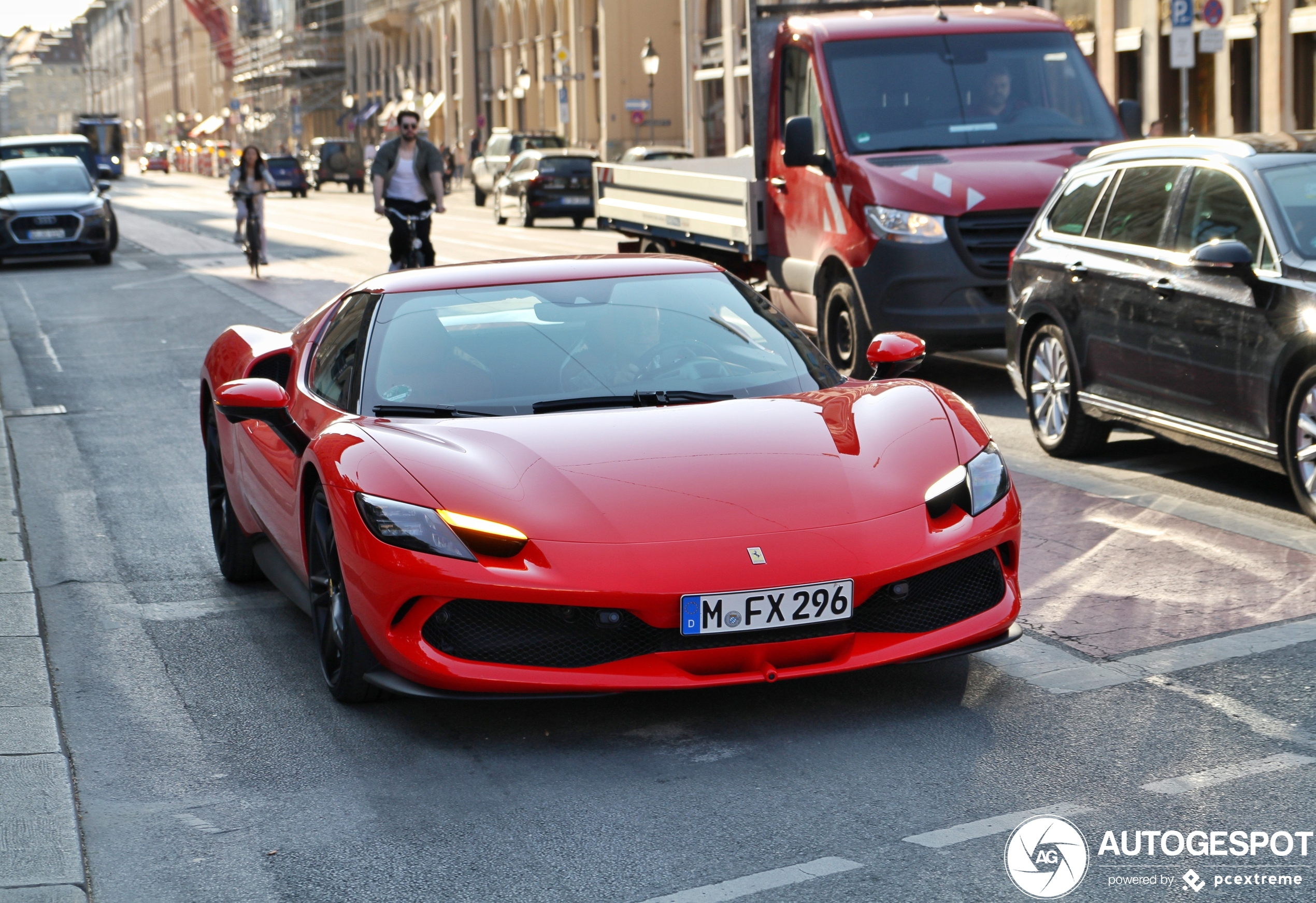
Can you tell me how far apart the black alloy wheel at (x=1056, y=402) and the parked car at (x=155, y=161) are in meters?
120

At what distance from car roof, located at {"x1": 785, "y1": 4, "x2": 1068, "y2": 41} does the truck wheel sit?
1786mm

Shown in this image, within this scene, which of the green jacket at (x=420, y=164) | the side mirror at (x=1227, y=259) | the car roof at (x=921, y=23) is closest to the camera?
the side mirror at (x=1227, y=259)

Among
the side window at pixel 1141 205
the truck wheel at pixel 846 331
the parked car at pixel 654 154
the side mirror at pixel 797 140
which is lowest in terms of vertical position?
the truck wheel at pixel 846 331

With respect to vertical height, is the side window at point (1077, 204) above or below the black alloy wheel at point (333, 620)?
above

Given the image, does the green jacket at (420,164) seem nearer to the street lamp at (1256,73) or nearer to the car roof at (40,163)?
the car roof at (40,163)

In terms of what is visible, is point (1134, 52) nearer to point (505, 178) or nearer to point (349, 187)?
point (505, 178)

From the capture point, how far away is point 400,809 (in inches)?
173

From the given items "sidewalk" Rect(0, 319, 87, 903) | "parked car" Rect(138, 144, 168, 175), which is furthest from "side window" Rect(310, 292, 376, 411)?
"parked car" Rect(138, 144, 168, 175)

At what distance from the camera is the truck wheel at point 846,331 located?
11.8 m

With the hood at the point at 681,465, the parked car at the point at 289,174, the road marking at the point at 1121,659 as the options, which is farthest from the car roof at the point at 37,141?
the road marking at the point at 1121,659

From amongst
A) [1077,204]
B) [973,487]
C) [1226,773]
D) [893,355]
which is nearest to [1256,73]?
[1077,204]

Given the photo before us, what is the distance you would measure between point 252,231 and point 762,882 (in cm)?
2033

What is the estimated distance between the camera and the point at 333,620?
5.30 m

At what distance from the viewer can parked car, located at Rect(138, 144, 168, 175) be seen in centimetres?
12550
